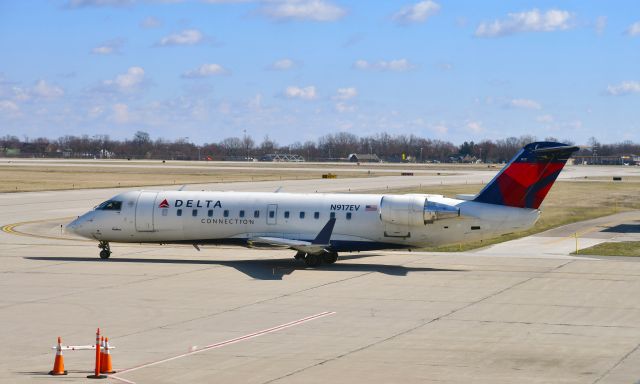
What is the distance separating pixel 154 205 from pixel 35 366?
61.3 ft

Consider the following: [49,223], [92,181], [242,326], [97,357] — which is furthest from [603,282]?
[92,181]

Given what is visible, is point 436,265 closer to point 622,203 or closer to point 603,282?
point 603,282

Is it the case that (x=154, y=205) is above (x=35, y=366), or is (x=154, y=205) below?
above

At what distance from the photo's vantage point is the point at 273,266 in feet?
124

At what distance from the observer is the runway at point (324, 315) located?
67.6ft

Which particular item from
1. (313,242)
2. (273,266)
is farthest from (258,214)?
(313,242)

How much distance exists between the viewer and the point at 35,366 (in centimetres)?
2059

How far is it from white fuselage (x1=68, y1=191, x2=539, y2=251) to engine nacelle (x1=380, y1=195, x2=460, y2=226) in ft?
0.12

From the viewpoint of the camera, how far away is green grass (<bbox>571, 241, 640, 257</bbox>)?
141ft

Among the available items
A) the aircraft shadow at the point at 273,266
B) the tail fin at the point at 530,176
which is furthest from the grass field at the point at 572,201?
the tail fin at the point at 530,176

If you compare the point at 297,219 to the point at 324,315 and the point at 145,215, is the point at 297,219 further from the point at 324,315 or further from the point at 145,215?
the point at 324,315

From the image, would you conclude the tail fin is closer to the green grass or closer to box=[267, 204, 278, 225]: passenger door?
the green grass

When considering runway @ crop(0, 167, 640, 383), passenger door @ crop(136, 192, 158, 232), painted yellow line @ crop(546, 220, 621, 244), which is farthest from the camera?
painted yellow line @ crop(546, 220, 621, 244)

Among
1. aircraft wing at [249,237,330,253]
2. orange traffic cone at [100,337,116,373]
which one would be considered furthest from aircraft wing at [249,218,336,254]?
orange traffic cone at [100,337,116,373]
